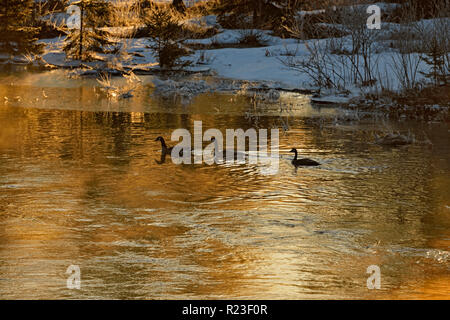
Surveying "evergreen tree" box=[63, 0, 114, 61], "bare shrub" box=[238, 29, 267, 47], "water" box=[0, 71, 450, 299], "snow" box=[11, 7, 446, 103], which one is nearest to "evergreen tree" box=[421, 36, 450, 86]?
"snow" box=[11, 7, 446, 103]

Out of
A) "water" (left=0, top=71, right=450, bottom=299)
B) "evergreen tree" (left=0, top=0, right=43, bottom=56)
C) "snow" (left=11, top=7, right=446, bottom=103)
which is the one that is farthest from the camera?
"evergreen tree" (left=0, top=0, right=43, bottom=56)

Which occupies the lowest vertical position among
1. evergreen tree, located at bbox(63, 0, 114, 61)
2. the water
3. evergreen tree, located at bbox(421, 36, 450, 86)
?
the water

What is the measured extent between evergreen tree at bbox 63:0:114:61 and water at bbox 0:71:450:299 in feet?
64.7

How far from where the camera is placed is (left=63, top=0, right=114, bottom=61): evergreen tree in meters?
37.1

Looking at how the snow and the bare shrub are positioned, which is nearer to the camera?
the snow

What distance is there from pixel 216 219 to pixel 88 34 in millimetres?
28803

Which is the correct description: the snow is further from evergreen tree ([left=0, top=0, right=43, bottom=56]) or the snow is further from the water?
the water

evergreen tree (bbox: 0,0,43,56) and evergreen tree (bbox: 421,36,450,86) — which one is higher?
evergreen tree (bbox: 0,0,43,56)

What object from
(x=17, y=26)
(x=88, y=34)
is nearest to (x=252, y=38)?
(x=88, y=34)

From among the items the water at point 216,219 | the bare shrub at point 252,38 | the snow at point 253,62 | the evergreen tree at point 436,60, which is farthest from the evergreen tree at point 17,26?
the evergreen tree at point 436,60

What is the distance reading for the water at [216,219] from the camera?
25.8 ft

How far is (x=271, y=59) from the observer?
35438 millimetres

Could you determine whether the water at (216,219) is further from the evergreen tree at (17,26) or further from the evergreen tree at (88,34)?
the evergreen tree at (17,26)
